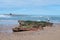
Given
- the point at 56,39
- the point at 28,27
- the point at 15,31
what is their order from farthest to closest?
the point at 28,27
the point at 15,31
the point at 56,39

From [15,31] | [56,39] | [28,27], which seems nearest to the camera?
[56,39]

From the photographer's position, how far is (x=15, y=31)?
829 inches

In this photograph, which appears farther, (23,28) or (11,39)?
(23,28)

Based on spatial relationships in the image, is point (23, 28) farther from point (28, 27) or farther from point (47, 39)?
point (47, 39)

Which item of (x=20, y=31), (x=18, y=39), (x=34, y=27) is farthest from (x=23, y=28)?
(x=18, y=39)

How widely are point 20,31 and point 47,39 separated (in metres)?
6.30

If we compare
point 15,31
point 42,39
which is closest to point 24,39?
point 42,39

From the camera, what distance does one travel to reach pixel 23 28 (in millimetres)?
21812

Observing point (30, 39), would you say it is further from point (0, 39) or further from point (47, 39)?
point (0, 39)

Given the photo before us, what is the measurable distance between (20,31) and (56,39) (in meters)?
6.71

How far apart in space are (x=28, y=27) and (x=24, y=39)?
6.99 m

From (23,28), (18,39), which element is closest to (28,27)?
(23,28)

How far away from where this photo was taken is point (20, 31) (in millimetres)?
21234

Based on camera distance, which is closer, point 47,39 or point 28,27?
point 47,39
